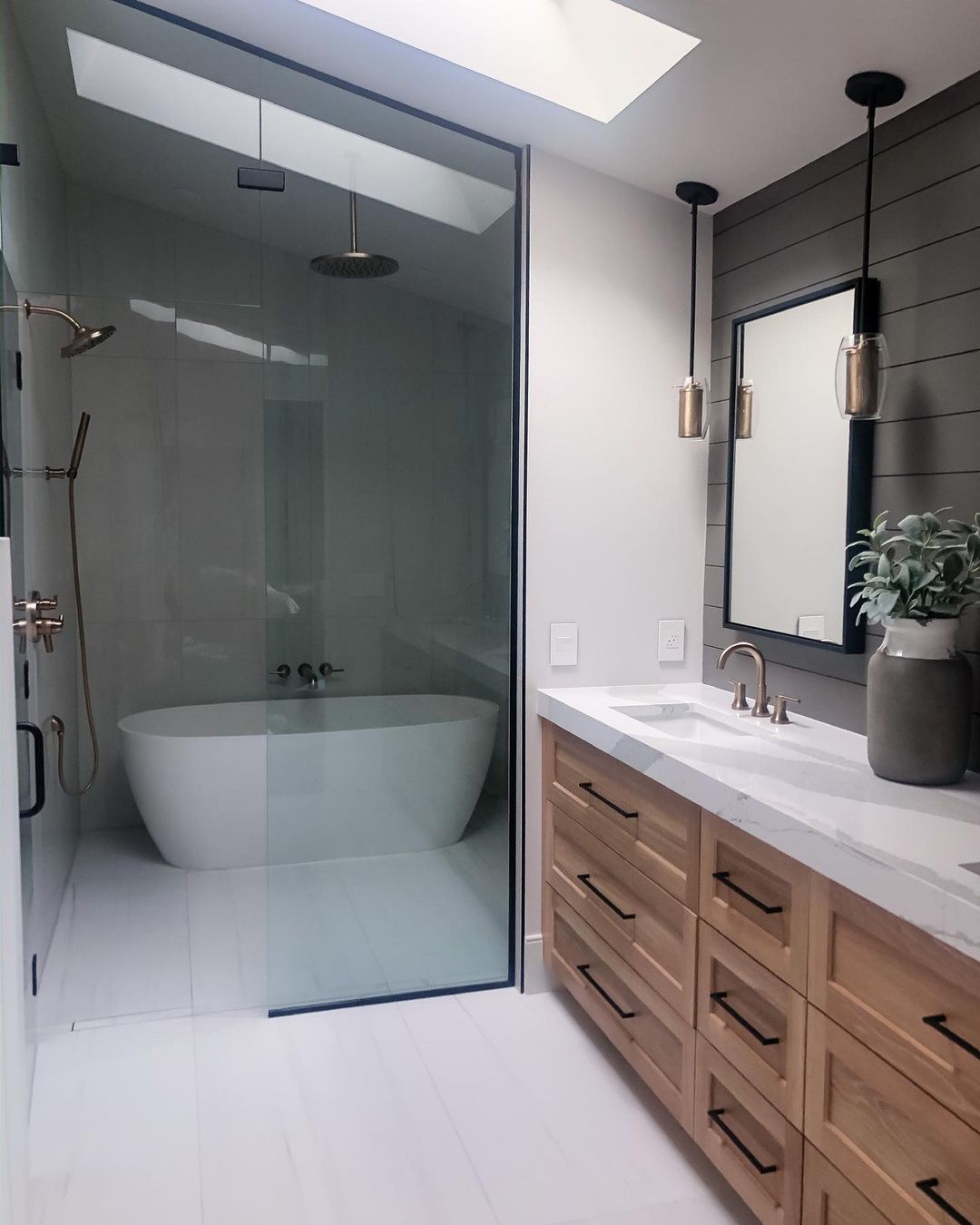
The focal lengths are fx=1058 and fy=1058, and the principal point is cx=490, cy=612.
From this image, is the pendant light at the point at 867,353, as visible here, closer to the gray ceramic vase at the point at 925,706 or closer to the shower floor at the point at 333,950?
the gray ceramic vase at the point at 925,706

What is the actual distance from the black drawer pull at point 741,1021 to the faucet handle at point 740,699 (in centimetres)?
86

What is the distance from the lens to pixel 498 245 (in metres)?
3.02

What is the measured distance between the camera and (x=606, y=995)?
2.66 meters

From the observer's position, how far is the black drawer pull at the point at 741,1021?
1907 millimetres

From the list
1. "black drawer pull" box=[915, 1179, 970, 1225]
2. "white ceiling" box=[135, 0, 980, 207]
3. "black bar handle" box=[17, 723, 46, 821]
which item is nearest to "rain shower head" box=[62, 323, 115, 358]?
"white ceiling" box=[135, 0, 980, 207]

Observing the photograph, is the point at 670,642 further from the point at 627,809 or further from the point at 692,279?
the point at 692,279

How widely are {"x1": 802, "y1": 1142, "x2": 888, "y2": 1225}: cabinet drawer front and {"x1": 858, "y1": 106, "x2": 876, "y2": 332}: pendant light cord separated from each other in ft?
5.61

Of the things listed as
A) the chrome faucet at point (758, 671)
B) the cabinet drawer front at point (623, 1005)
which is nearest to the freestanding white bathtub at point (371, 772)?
the cabinet drawer front at point (623, 1005)

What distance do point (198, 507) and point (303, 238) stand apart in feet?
5.81

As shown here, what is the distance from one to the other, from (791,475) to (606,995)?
Result: 1392 millimetres

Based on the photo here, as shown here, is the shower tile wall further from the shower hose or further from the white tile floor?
the shower hose

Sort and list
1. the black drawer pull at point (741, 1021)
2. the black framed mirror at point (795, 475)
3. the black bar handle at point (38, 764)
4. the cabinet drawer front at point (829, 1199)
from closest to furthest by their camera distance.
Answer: the cabinet drawer front at point (829, 1199), the black drawer pull at point (741, 1021), the black bar handle at point (38, 764), the black framed mirror at point (795, 475)

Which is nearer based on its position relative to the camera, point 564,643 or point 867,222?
point 867,222

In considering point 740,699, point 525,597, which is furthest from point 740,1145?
point 525,597
